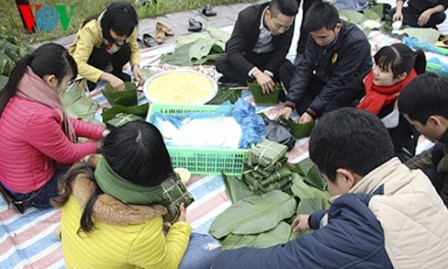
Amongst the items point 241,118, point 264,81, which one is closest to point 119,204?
point 241,118

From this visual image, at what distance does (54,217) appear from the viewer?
229cm

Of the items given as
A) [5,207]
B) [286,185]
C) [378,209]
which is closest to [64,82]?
[5,207]

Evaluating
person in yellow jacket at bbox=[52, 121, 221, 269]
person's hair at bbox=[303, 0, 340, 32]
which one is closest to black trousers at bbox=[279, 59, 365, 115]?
person's hair at bbox=[303, 0, 340, 32]

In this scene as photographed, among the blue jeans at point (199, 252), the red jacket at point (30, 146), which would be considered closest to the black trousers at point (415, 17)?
the blue jeans at point (199, 252)

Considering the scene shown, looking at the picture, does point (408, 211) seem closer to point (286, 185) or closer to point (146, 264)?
point (146, 264)

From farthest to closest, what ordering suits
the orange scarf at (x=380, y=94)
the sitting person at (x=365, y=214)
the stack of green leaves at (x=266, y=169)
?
the orange scarf at (x=380, y=94) → the stack of green leaves at (x=266, y=169) → the sitting person at (x=365, y=214)

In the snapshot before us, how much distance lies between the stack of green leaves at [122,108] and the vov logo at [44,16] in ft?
6.93

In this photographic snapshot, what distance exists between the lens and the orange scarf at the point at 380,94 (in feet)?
8.36

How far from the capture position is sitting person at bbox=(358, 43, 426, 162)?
2.47 metres

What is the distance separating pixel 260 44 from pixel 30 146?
6.96ft

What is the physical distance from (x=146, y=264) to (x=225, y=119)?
1.41 meters

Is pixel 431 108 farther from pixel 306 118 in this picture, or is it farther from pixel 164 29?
pixel 164 29

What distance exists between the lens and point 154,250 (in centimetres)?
148

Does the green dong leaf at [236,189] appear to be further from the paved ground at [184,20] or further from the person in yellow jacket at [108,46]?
the paved ground at [184,20]
